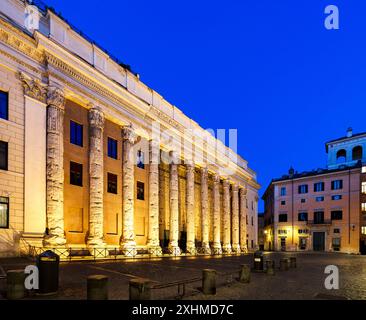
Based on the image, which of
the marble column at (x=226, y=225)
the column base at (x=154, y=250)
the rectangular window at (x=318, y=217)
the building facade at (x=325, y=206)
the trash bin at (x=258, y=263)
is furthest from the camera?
the rectangular window at (x=318, y=217)

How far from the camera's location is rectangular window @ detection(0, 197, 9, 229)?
18094 mm

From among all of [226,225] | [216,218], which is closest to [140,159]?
[216,218]

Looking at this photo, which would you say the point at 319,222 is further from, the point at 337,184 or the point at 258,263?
the point at 258,263

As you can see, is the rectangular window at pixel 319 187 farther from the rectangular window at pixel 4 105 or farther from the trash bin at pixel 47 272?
the trash bin at pixel 47 272

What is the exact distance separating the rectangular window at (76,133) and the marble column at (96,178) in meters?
0.72

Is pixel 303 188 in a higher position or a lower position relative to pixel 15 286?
higher

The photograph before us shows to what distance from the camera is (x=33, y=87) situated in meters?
20.4

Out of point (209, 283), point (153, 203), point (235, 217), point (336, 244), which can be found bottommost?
point (336, 244)

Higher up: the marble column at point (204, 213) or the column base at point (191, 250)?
the marble column at point (204, 213)

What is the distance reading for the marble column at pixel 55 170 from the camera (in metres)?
20.2

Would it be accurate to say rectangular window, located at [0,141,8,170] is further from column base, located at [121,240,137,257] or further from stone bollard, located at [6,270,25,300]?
column base, located at [121,240,137,257]

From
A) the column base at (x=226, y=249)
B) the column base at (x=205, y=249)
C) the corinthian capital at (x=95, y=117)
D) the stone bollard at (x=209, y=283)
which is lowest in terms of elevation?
the column base at (x=226, y=249)

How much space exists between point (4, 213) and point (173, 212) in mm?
18604

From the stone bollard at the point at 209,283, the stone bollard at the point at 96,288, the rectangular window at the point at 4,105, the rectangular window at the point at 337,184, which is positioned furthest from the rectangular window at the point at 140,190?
the rectangular window at the point at 337,184
